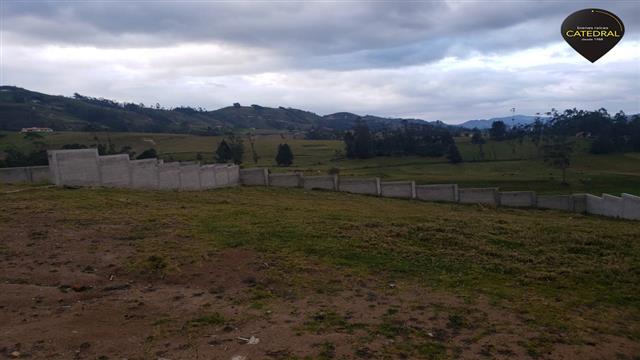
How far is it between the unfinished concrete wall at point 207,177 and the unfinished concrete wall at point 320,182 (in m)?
4.94

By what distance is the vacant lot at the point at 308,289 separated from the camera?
19.0 feet

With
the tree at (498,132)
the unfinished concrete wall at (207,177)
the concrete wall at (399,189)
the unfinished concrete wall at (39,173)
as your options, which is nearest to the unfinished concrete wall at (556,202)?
the concrete wall at (399,189)

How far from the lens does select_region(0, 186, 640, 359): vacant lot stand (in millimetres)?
5801

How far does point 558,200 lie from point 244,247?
20.4 meters

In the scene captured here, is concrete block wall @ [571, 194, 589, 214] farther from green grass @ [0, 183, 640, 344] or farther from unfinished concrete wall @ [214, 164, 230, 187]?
unfinished concrete wall @ [214, 164, 230, 187]

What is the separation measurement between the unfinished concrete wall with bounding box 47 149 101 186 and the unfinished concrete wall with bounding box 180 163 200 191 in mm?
4683

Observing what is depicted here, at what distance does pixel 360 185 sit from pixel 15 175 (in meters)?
15.9

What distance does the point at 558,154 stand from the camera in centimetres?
6700

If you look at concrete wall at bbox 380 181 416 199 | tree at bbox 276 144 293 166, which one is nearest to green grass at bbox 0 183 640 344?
concrete wall at bbox 380 181 416 199

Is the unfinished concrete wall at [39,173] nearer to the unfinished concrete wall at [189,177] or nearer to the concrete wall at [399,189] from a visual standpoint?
the unfinished concrete wall at [189,177]

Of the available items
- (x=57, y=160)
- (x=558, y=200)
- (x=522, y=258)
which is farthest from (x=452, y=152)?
(x=522, y=258)

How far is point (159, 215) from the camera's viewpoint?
13438 mm

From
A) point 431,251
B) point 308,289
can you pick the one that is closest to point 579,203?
point 431,251

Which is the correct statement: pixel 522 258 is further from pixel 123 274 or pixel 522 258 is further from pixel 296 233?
pixel 123 274
